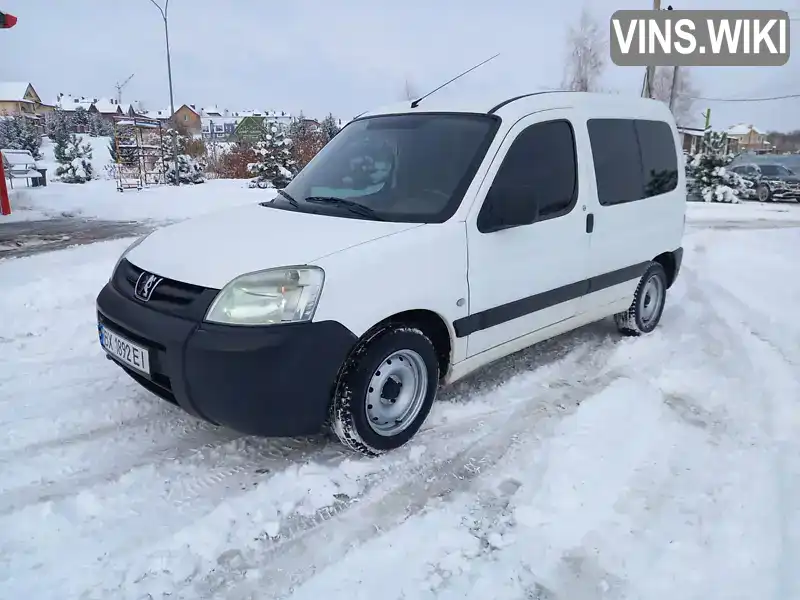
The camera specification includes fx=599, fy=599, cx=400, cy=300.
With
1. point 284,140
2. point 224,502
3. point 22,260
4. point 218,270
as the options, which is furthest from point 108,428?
point 284,140

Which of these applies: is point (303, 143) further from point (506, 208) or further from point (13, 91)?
point (13, 91)

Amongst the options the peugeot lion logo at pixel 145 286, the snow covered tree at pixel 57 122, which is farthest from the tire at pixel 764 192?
the snow covered tree at pixel 57 122

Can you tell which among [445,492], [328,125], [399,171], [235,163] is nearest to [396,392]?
[445,492]

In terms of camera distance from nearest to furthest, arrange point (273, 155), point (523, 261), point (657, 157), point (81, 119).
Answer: point (523, 261) < point (657, 157) < point (273, 155) < point (81, 119)

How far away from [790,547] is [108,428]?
3.43m

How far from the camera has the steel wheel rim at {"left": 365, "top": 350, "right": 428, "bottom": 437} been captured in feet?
10.2

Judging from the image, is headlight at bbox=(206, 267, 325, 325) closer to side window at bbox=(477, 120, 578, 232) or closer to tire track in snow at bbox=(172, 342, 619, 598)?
tire track in snow at bbox=(172, 342, 619, 598)

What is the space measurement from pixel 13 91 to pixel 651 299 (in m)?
88.4

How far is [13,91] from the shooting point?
7375 centimetres

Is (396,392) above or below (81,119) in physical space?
below

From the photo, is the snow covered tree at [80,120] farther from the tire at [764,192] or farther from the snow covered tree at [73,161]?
the tire at [764,192]

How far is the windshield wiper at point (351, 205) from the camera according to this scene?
3.35 m

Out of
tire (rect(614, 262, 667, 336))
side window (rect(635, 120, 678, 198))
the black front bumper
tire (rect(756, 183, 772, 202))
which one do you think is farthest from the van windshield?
tire (rect(756, 183, 772, 202))

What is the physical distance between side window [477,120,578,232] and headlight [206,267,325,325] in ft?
3.67
